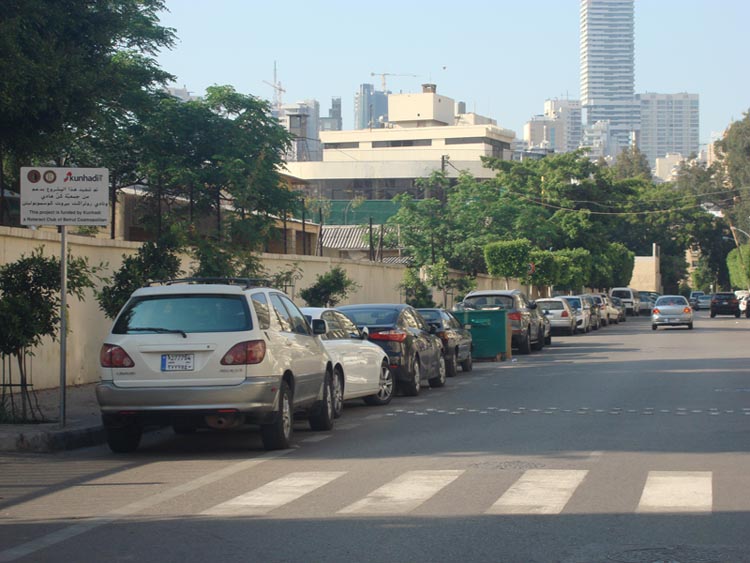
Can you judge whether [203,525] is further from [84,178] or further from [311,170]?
[311,170]

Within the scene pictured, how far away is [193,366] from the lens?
1185 centimetres

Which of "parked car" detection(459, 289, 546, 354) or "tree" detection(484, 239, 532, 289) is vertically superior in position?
"tree" detection(484, 239, 532, 289)

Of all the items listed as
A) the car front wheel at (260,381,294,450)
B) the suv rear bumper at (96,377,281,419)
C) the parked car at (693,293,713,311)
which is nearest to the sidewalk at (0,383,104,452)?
the suv rear bumper at (96,377,281,419)

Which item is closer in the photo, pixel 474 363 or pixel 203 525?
pixel 203 525

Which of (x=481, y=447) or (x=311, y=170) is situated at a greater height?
(x=311, y=170)

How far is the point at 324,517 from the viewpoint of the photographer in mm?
8547

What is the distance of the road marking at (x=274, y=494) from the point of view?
8867 mm

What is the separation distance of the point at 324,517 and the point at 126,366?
4.14 m

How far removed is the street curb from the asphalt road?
306 mm

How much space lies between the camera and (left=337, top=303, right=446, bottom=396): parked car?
19.1 meters

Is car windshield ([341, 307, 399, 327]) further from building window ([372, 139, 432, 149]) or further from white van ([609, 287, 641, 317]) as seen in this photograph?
building window ([372, 139, 432, 149])

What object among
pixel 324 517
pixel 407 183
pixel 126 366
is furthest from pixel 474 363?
pixel 407 183

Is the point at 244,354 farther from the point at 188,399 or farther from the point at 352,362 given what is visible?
the point at 352,362

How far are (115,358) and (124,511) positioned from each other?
130 inches
